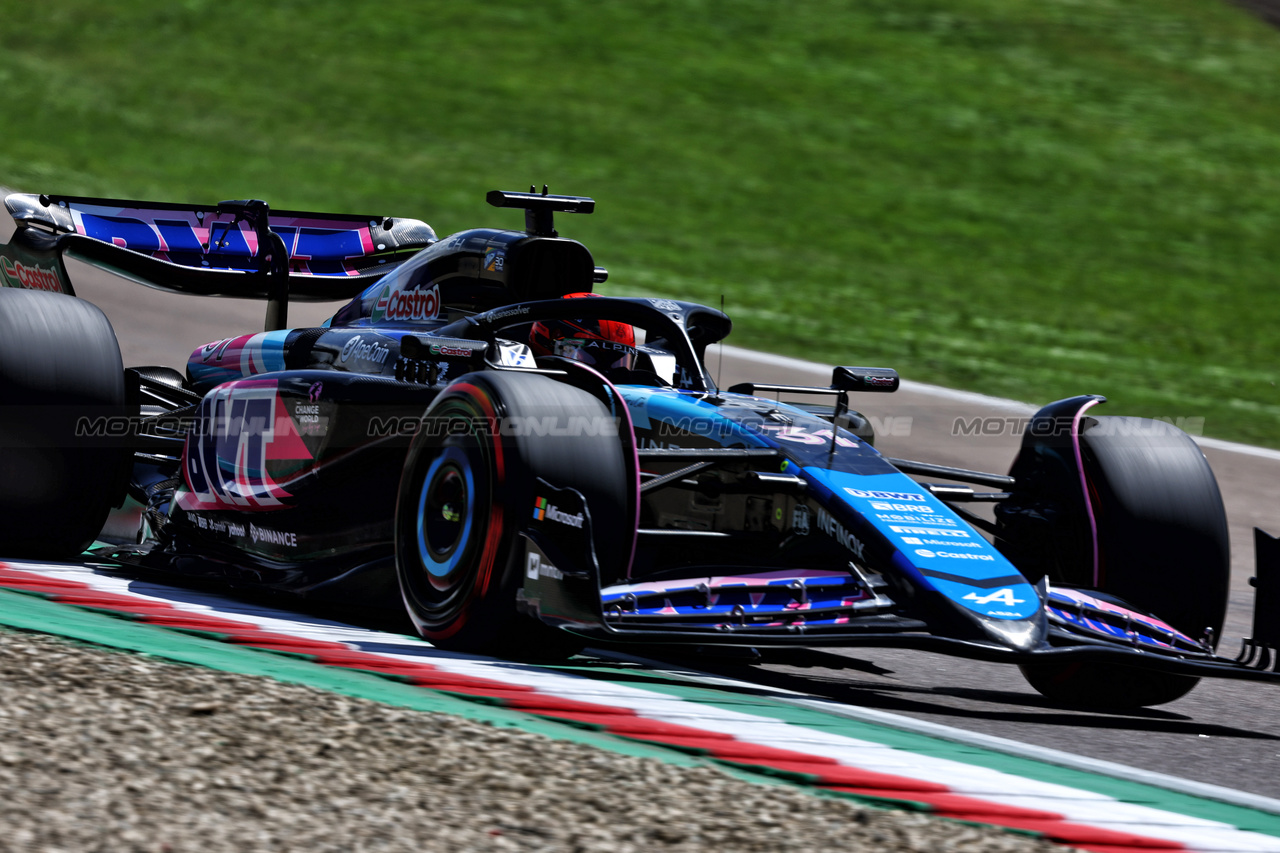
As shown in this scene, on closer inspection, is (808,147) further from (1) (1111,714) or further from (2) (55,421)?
(1) (1111,714)

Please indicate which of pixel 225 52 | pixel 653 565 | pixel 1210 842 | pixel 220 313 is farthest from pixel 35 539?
pixel 225 52

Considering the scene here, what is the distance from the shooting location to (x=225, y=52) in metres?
26.5

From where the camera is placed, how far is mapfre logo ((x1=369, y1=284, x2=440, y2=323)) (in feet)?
23.5

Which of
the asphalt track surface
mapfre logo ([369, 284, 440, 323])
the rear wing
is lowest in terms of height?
the asphalt track surface

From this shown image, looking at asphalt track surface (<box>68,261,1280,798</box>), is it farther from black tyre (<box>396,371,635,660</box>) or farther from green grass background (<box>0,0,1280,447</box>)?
green grass background (<box>0,0,1280,447</box>)

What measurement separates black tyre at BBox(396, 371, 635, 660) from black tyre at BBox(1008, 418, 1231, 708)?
1.88 metres

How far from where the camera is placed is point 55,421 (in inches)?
264

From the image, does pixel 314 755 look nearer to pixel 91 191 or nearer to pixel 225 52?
pixel 91 191

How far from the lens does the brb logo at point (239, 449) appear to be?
652 centimetres

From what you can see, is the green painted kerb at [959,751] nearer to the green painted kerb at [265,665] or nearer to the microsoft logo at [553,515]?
the microsoft logo at [553,515]

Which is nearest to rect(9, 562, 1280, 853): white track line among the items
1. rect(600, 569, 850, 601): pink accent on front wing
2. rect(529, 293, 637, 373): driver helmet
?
rect(600, 569, 850, 601): pink accent on front wing

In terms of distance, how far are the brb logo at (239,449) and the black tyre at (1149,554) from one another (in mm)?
2964

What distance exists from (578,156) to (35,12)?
37.4ft

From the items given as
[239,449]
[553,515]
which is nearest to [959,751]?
[553,515]
